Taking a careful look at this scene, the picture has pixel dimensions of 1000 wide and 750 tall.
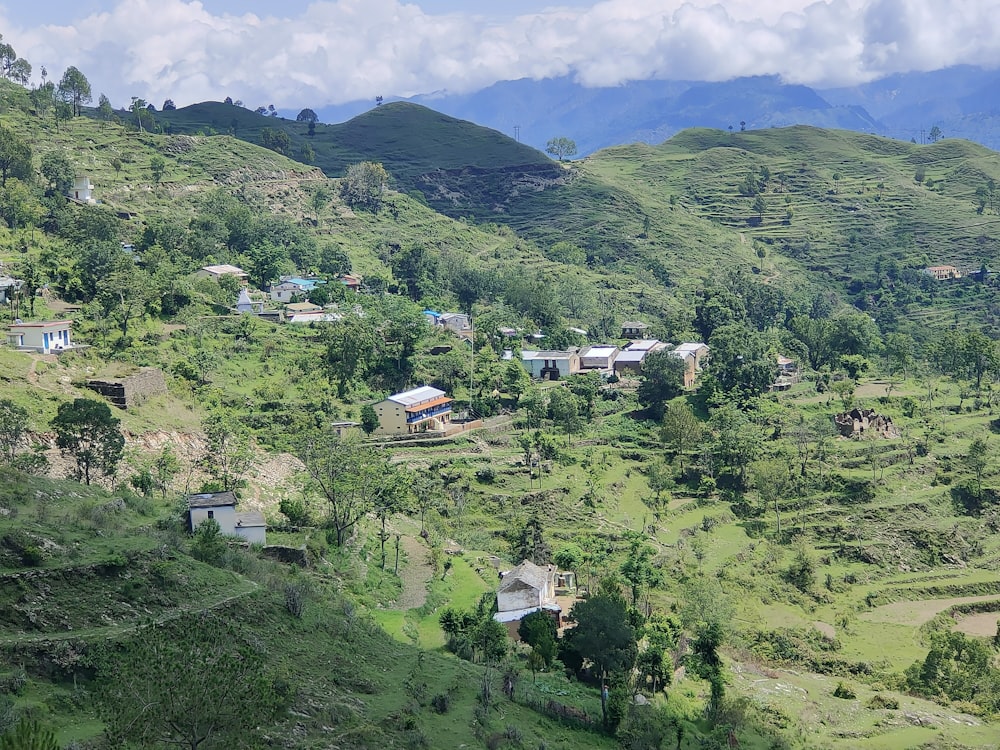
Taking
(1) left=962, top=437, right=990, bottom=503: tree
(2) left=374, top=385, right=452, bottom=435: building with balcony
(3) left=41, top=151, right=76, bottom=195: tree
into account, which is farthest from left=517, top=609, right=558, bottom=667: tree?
(3) left=41, top=151, right=76, bottom=195: tree

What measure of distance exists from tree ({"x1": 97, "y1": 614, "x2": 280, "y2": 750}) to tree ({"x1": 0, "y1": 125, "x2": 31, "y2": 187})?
7361cm

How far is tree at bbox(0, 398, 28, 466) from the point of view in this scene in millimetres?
40281

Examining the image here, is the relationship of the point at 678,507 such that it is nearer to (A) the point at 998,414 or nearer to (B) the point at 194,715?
(A) the point at 998,414

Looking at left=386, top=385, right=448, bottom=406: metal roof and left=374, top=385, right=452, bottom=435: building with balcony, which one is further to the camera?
left=386, top=385, right=448, bottom=406: metal roof

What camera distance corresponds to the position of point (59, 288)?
6606 centimetres

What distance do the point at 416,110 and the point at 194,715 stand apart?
16032 cm

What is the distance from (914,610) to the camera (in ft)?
163

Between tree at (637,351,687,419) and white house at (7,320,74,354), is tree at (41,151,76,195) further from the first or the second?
tree at (637,351,687,419)

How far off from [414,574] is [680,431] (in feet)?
76.1

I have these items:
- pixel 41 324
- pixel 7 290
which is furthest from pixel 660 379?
pixel 7 290

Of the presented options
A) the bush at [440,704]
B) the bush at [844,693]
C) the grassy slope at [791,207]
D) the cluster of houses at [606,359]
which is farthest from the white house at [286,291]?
the bush at [440,704]

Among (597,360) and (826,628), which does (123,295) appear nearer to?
(597,360)

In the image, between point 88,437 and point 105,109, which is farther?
point 105,109

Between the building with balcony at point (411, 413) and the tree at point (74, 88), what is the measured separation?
70.8m
